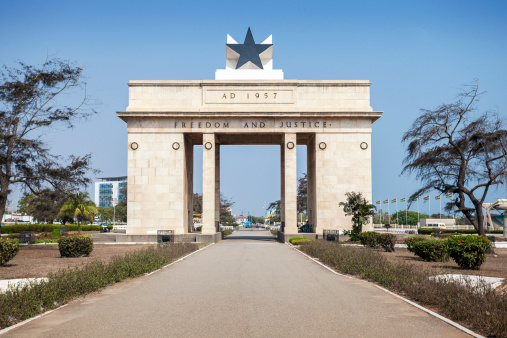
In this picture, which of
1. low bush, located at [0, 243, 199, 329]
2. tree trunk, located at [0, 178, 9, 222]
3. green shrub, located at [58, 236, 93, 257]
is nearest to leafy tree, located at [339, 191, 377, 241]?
green shrub, located at [58, 236, 93, 257]

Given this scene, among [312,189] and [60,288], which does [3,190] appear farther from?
[312,189]

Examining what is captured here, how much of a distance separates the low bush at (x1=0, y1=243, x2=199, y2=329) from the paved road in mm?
399

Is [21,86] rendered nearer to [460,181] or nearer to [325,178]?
[325,178]

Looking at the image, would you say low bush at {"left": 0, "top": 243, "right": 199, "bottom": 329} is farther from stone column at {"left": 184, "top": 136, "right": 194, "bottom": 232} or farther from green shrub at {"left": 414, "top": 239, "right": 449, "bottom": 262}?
stone column at {"left": 184, "top": 136, "right": 194, "bottom": 232}

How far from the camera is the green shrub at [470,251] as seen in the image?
1991cm

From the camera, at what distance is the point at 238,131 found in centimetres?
4553

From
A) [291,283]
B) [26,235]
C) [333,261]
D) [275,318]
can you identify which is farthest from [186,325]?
[26,235]

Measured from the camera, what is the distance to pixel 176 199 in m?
45.4

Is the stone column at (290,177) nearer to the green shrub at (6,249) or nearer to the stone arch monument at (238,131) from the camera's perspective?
the stone arch monument at (238,131)

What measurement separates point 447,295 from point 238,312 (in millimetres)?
4934

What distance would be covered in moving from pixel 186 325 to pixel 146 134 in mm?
37821

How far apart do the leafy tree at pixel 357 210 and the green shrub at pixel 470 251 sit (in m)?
19.3

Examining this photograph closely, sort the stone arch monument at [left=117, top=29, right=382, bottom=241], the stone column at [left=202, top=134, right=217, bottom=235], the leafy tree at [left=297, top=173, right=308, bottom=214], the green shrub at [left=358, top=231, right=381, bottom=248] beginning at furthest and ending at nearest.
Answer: the leafy tree at [left=297, top=173, right=308, bottom=214]
the stone column at [left=202, top=134, right=217, bottom=235]
the stone arch monument at [left=117, top=29, right=382, bottom=241]
the green shrub at [left=358, top=231, right=381, bottom=248]

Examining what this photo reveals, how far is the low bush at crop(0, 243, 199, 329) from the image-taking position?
10359 millimetres
